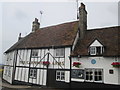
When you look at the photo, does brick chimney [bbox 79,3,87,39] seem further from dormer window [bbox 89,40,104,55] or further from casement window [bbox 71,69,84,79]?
casement window [bbox 71,69,84,79]

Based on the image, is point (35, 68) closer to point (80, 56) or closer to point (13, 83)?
point (13, 83)

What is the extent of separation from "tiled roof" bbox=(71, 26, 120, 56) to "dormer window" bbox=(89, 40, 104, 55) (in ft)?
1.44

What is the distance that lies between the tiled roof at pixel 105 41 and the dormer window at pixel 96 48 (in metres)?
0.44

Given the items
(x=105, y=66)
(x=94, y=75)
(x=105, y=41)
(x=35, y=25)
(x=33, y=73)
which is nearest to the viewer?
(x=105, y=66)

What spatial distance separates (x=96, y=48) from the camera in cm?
1378

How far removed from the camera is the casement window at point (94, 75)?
42.9ft

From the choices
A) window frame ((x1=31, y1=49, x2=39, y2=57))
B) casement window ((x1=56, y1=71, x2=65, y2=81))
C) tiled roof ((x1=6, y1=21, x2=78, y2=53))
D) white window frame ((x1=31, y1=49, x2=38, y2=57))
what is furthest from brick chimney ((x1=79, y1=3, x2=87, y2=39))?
white window frame ((x1=31, y1=49, x2=38, y2=57))

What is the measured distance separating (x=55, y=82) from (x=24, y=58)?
244 inches

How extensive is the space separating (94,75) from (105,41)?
4150 millimetres

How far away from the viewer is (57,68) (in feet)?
50.8

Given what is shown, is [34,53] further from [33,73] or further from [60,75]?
[60,75]

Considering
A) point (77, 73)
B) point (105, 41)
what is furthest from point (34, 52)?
point (105, 41)

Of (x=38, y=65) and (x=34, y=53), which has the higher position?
(x=34, y=53)

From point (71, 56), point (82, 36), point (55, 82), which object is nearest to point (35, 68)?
point (55, 82)
